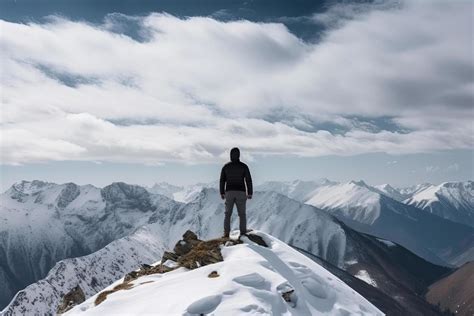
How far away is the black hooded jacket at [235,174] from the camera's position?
2705 centimetres

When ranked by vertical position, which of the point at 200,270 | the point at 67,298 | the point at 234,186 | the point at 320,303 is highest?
A: the point at 234,186

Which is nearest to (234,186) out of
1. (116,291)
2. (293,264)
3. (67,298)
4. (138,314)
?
(293,264)

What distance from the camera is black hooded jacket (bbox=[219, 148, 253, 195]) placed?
27047mm

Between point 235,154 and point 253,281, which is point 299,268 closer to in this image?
point 253,281

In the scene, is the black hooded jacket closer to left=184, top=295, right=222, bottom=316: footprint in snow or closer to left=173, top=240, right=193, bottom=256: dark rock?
left=173, top=240, right=193, bottom=256: dark rock

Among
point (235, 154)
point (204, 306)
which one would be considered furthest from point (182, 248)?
point (204, 306)

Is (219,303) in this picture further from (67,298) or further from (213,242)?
(67,298)

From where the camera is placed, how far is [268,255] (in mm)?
24500

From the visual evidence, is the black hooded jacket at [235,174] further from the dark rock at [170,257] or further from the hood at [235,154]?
the dark rock at [170,257]

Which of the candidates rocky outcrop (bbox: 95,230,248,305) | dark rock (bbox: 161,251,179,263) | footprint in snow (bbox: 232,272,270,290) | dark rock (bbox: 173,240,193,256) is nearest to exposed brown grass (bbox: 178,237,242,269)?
rocky outcrop (bbox: 95,230,248,305)

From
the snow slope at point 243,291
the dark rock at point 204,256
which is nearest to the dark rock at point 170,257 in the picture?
the dark rock at point 204,256

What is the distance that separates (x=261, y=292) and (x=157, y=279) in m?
6.94

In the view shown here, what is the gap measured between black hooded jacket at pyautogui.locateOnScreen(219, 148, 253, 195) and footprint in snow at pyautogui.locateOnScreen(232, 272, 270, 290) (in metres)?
7.87

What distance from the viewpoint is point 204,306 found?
17.6 meters
